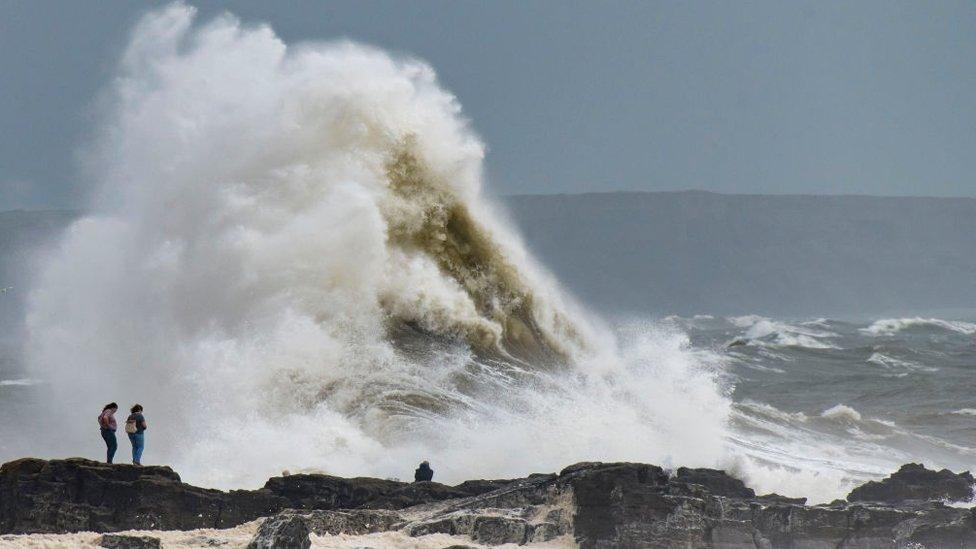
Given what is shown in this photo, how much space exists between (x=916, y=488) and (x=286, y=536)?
24.0 ft

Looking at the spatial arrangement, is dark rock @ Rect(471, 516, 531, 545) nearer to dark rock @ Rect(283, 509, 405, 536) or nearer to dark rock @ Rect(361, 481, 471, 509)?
dark rock @ Rect(283, 509, 405, 536)

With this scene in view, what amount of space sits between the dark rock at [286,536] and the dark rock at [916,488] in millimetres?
6531

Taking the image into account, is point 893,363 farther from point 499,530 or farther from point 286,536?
point 286,536

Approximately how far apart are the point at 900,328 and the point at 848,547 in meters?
47.8

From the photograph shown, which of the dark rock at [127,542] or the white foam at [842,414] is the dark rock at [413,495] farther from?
the white foam at [842,414]

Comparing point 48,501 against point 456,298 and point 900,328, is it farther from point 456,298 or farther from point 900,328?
point 900,328

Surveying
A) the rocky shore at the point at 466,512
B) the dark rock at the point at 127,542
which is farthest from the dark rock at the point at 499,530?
the dark rock at the point at 127,542

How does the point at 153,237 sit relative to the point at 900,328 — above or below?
below

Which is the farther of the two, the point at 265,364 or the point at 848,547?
the point at 265,364

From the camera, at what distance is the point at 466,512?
43.1 ft

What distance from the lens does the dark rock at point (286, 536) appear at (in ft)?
39.0

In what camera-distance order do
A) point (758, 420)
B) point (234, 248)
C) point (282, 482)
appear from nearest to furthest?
point (282, 482), point (234, 248), point (758, 420)

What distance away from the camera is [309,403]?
20.6m

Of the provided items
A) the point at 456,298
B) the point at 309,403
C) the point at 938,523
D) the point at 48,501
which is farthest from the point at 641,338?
the point at 48,501
